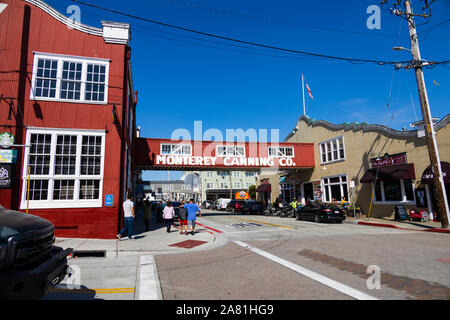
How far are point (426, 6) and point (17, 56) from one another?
798 inches

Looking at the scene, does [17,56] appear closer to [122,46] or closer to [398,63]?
[122,46]

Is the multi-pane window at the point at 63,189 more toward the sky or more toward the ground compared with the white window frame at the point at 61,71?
more toward the ground

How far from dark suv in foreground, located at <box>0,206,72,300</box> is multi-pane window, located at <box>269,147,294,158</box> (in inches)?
900

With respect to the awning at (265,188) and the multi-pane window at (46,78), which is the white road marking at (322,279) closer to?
the multi-pane window at (46,78)

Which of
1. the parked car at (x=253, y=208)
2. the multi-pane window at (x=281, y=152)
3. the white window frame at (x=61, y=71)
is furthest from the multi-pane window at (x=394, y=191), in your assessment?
the white window frame at (x=61, y=71)

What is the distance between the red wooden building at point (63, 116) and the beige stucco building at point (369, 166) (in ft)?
54.7

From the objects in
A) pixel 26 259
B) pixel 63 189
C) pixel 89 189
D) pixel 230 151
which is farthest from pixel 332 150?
pixel 26 259

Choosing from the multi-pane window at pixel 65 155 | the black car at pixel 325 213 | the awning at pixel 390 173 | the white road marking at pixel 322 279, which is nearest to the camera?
the white road marking at pixel 322 279

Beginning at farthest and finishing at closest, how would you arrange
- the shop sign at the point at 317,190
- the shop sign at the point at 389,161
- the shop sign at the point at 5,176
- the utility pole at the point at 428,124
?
1. the shop sign at the point at 317,190
2. the shop sign at the point at 389,161
3. the utility pole at the point at 428,124
4. the shop sign at the point at 5,176

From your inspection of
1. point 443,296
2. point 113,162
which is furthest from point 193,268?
point 113,162

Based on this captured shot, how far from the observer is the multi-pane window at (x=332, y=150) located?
24352 millimetres

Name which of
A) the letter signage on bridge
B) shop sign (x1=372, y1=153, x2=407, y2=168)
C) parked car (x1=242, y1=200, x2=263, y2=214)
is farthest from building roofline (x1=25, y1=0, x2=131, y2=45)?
parked car (x1=242, y1=200, x2=263, y2=214)

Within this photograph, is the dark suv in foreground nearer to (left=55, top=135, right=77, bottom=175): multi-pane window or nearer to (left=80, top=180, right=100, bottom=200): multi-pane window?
(left=80, top=180, right=100, bottom=200): multi-pane window

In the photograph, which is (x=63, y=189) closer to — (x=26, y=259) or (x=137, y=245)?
(x=137, y=245)
